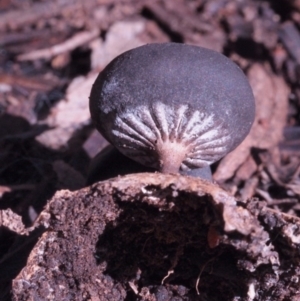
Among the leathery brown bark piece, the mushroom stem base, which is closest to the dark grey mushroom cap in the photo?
the mushroom stem base

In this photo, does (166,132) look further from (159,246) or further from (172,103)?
(159,246)

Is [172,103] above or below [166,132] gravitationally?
above

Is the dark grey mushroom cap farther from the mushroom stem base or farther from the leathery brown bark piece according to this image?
the leathery brown bark piece

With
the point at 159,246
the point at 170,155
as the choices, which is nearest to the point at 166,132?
the point at 170,155

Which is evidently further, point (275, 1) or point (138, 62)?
point (275, 1)

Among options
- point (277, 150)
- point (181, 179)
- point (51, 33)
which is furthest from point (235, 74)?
point (51, 33)

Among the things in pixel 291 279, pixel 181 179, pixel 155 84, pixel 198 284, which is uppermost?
pixel 155 84

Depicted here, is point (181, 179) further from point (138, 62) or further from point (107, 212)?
point (138, 62)
